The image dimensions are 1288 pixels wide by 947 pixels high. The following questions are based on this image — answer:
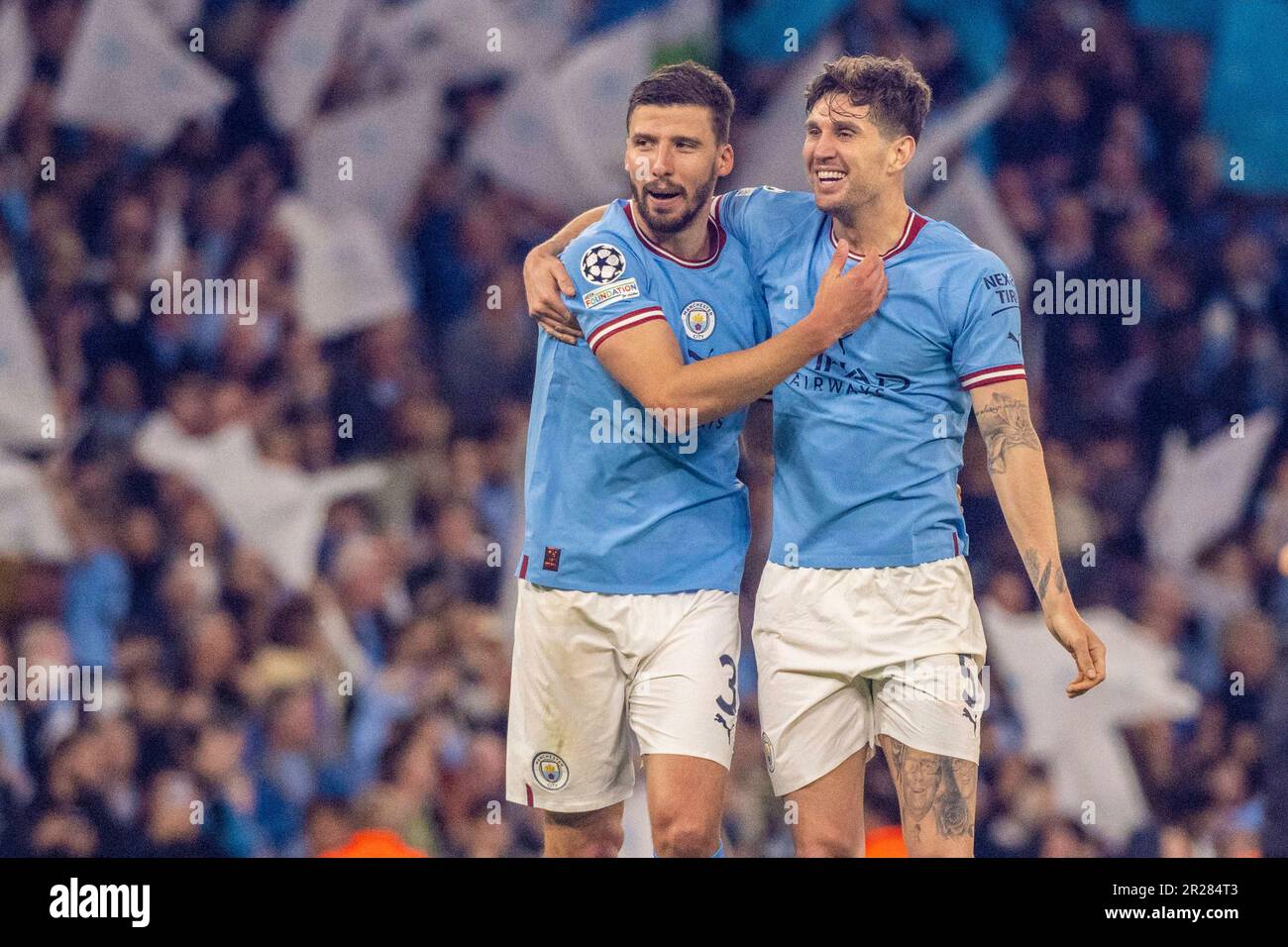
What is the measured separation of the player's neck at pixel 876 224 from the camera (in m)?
4.14

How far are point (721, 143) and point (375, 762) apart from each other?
2952 millimetres

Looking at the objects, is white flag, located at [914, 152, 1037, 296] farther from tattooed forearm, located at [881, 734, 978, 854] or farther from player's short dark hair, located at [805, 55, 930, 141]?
tattooed forearm, located at [881, 734, 978, 854]

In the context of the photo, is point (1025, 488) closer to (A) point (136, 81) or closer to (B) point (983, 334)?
(B) point (983, 334)

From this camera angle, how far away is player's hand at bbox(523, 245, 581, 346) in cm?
424

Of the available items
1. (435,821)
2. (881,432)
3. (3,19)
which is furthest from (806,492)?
(3,19)

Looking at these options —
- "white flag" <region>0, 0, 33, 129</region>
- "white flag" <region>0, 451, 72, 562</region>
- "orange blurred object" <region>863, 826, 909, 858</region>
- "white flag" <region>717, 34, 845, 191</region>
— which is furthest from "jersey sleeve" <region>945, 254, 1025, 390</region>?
"white flag" <region>0, 0, 33, 129</region>

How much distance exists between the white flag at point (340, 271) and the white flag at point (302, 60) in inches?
18.9

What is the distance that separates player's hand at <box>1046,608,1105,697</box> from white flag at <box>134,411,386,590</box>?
3571 mm

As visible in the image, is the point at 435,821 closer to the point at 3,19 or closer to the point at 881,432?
the point at 881,432

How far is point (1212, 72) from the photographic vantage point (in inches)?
297

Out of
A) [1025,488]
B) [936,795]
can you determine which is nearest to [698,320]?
[1025,488]

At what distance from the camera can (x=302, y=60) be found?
296 inches

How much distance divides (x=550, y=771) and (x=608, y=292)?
3.92 ft

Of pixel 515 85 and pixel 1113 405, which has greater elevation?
pixel 515 85
